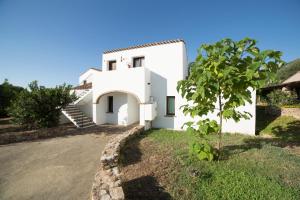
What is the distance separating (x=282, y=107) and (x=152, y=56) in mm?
11474

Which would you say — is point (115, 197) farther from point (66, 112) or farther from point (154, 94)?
point (66, 112)

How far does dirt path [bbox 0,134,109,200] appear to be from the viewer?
169 inches

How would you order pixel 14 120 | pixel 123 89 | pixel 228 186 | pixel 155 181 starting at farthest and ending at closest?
pixel 123 89, pixel 14 120, pixel 155 181, pixel 228 186

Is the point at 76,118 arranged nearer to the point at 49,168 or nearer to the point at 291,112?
the point at 49,168

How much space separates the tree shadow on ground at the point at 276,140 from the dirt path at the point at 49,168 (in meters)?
5.33

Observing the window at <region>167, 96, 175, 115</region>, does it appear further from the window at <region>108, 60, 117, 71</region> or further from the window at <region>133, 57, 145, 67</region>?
the window at <region>108, 60, 117, 71</region>

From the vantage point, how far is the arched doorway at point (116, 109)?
522 inches

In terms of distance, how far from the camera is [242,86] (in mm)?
4551

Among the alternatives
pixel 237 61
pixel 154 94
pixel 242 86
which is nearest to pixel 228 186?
pixel 242 86

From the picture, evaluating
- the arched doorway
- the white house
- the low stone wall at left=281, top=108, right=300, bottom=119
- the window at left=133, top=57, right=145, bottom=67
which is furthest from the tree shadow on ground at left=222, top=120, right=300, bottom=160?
the window at left=133, top=57, right=145, bottom=67

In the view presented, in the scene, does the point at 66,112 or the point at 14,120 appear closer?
the point at 14,120

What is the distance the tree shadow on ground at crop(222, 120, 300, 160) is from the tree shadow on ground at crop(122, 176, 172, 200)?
315cm

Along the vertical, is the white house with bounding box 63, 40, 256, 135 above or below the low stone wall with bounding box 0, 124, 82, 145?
above

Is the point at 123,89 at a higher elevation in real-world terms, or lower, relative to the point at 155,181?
higher
